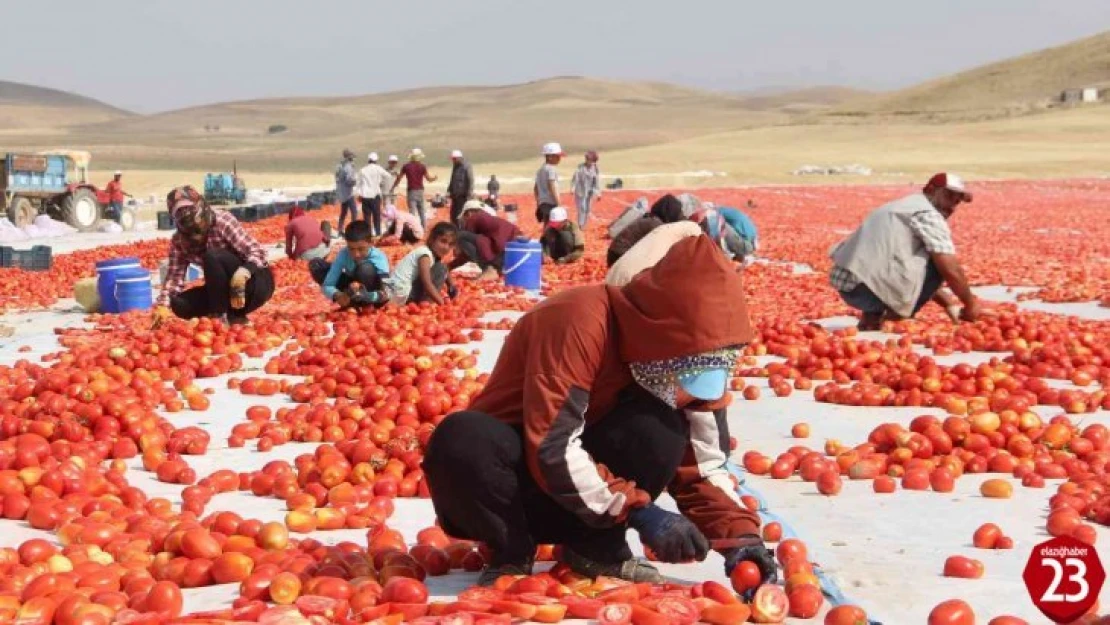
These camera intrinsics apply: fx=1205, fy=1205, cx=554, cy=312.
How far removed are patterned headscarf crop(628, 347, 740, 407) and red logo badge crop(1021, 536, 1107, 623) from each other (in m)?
1.21

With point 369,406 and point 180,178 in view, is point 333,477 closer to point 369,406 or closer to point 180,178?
point 369,406

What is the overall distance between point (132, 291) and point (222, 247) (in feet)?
7.74

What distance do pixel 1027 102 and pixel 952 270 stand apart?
9562cm

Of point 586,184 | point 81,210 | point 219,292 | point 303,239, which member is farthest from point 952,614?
point 81,210

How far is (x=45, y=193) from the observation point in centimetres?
2977

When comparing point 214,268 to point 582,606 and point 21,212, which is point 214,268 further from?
point 21,212

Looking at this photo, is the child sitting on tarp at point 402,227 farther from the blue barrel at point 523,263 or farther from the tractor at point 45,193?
the tractor at point 45,193

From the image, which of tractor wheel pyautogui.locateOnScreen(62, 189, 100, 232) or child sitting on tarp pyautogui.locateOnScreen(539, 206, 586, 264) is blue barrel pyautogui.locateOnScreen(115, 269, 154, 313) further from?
tractor wheel pyautogui.locateOnScreen(62, 189, 100, 232)

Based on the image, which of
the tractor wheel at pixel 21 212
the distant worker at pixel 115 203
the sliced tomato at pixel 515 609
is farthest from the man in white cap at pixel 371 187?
the sliced tomato at pixel 515 609

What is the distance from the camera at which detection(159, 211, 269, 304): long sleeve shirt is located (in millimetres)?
11148

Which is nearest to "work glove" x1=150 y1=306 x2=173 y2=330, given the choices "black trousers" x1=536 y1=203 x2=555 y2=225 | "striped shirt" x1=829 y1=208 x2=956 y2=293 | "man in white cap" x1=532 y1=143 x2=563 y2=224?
"striped shirt" x1=829 y1=208 x2=956 y2=293

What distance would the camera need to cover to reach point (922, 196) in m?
10.6

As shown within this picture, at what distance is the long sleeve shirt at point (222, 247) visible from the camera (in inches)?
439

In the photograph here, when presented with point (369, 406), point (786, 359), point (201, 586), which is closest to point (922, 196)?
point (786, 359)
